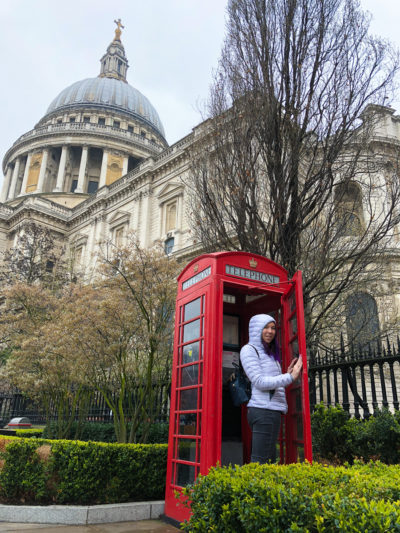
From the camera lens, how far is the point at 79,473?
6.00 meters

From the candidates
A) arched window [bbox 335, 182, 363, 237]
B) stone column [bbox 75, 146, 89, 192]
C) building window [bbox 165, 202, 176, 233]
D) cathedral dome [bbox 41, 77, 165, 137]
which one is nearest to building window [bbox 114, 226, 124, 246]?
building window [bbox 165, 202, 176, 233]

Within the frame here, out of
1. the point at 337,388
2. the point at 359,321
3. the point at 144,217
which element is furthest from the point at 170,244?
the point at 337,388

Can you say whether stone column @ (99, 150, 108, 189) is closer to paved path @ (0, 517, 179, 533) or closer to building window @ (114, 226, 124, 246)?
building window @ (114, 226, 124, 246)

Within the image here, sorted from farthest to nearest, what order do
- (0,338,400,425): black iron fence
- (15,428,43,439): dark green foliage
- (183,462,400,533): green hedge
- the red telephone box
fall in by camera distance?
(15,428,43,439): dark green foliage < (0,338,400,425): black iron fence < the red telephone box < (183,462,400,533): green hedge

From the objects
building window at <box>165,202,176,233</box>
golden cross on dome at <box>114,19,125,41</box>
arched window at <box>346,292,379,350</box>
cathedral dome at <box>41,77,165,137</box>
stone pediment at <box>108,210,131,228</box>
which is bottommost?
arched window at <box>346,292,379,350</box>

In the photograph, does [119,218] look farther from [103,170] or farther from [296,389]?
[296,389]

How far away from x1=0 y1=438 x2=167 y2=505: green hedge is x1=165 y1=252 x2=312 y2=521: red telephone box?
0.93 meters

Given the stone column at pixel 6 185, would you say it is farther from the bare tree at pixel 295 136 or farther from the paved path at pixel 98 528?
the paved path at pixel 98 528

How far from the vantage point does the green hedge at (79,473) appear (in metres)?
6.00

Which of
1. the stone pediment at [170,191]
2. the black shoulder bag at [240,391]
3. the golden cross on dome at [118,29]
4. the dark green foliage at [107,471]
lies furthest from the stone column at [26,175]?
the black shoulder bag at [240,391]

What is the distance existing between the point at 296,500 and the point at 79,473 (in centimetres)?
437

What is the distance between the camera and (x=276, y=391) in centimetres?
455

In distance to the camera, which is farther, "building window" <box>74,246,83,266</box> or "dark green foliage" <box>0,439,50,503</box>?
"building window" <box>74,246,83,266</box>

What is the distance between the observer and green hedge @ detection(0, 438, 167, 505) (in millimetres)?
5996
